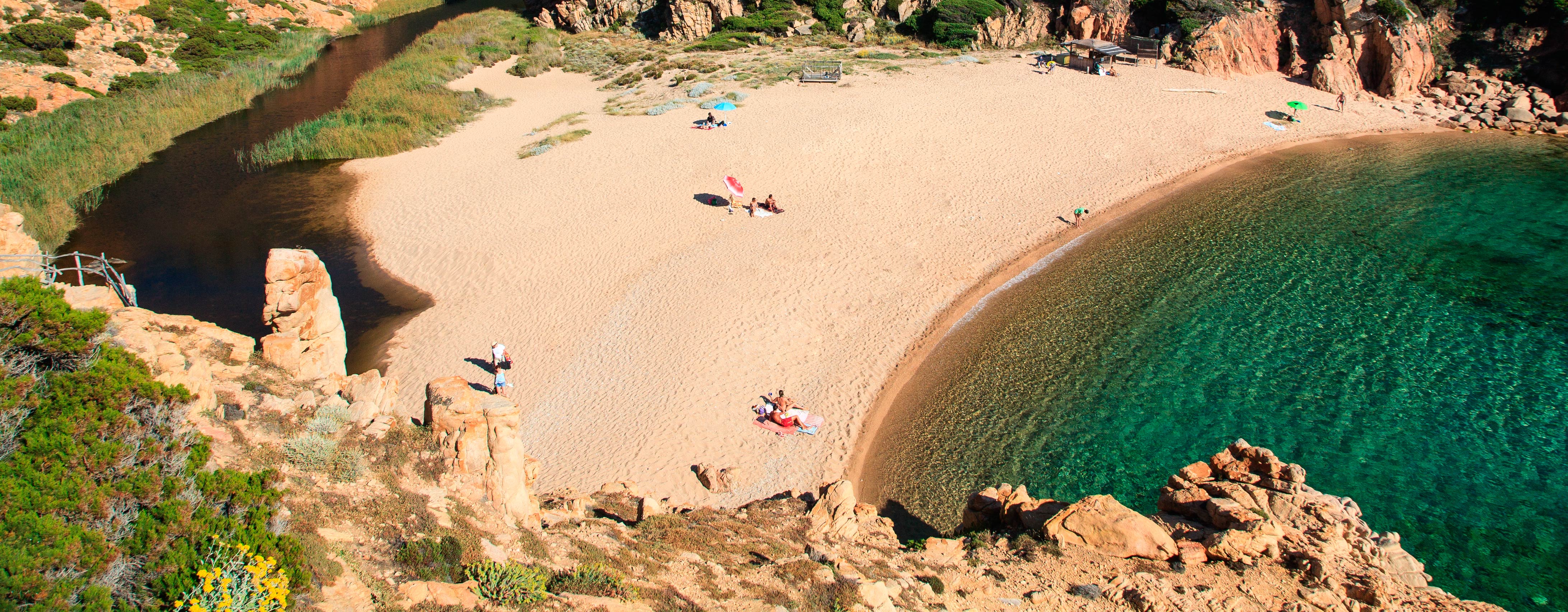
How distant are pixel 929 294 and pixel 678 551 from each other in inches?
465

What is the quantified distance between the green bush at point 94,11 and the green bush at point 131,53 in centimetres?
270

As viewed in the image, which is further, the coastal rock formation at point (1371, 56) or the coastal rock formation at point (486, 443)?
the coastal rock formation at point (1371, 56)

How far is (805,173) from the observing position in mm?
27594

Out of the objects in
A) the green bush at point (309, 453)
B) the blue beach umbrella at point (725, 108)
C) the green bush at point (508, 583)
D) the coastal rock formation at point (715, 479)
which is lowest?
the coastal rock formation at point (715, 479)

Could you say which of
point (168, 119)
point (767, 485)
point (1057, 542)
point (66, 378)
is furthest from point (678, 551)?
point (168, 119)

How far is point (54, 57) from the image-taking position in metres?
38.4

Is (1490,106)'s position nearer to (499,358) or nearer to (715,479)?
(715,479)

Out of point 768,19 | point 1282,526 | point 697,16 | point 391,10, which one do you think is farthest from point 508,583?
point 391,10

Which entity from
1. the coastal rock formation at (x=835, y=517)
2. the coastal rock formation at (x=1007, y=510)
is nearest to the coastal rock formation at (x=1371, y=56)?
the coastal rock formation at (x=1007, y=510)

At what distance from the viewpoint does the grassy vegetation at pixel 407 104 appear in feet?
109

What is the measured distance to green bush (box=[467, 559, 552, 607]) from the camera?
27.9 feet

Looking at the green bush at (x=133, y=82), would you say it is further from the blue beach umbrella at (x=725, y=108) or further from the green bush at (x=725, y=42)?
the blue beach umbrella at (x=725, y=108)

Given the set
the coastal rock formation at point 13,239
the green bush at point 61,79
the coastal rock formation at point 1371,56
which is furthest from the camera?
the green bush at point 61,79

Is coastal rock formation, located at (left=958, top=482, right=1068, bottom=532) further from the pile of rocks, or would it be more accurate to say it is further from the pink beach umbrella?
→ the pile of rocks
